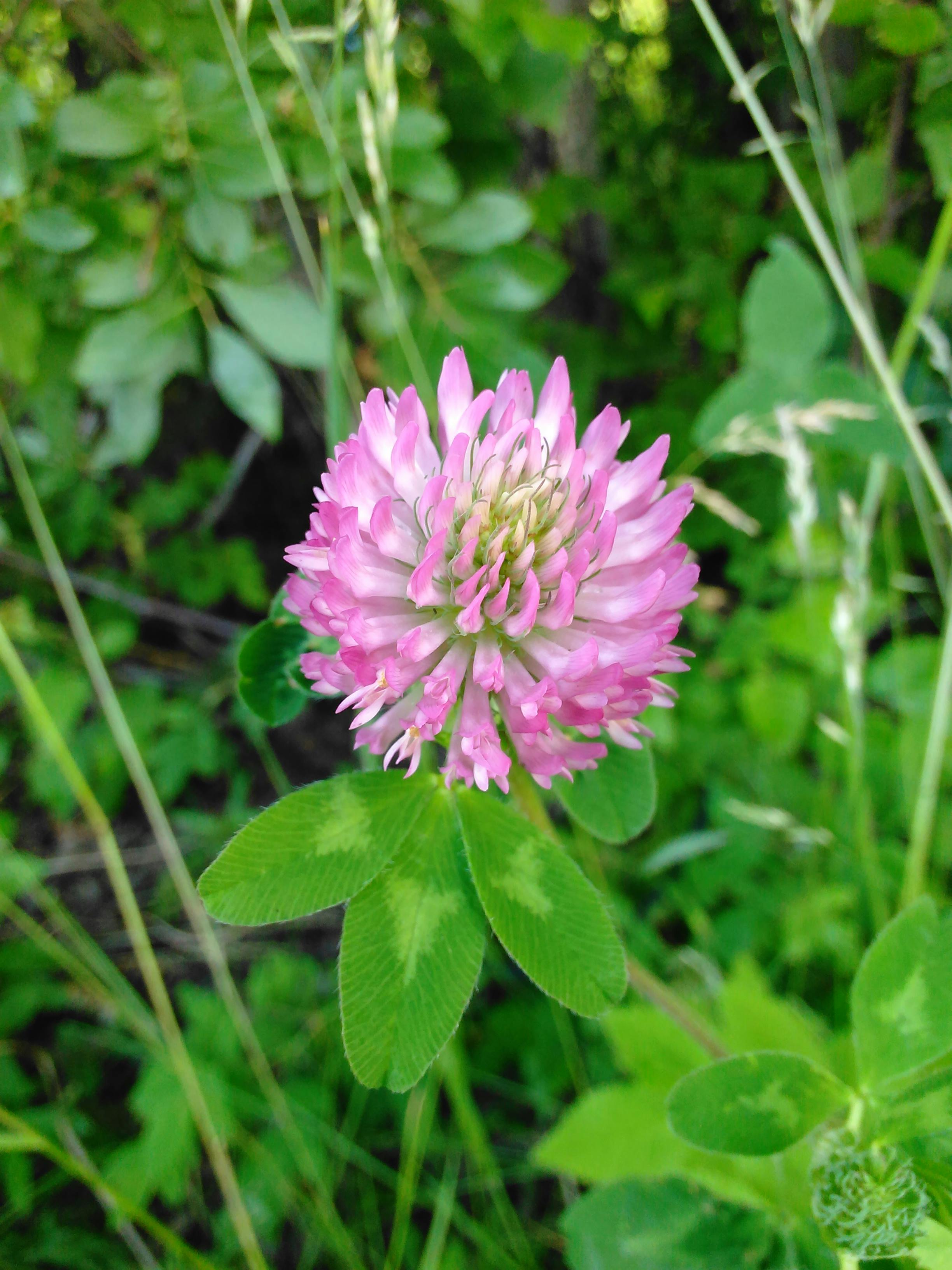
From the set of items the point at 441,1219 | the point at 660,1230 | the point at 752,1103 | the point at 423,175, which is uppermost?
the point at 423,175

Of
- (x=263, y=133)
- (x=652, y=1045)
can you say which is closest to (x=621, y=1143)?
(x=652, y=1045)

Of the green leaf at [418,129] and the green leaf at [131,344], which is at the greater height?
the green leaf at [418,129]

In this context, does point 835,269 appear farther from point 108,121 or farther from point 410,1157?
point 410,1157

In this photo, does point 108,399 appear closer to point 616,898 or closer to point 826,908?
point 616,898

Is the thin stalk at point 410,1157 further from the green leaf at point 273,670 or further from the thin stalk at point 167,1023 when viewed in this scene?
the green leaf at point 273,670

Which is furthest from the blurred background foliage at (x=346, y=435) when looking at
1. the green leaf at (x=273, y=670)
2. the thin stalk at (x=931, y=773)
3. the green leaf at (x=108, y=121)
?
the green leaf at (x=273, y=670)

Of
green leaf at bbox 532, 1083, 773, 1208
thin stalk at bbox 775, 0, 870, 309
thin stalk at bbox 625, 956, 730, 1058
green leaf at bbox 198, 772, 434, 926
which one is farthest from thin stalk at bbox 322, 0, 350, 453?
green leaf at bbox 532, 1083, 773, 1208
